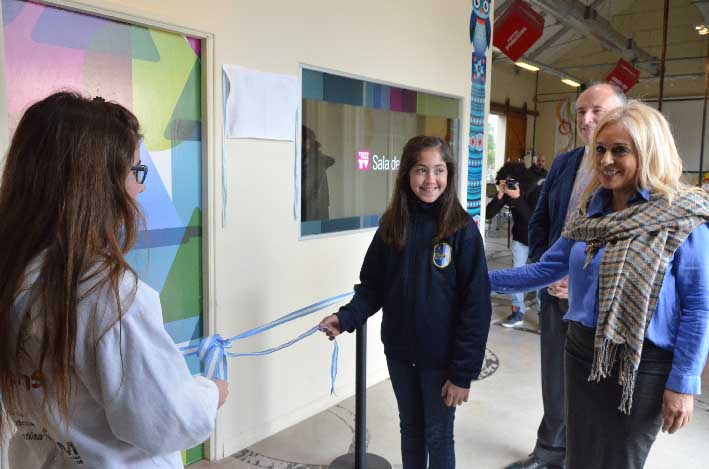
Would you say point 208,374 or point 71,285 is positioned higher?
point 71,285

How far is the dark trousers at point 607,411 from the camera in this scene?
5.11 feet

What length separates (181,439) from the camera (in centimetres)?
101

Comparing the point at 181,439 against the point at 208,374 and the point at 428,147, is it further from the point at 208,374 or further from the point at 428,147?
the point at 428,147

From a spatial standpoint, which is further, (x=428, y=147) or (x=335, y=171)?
(x=335, y=171)

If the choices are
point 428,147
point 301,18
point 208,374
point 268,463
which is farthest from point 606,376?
point 301,18

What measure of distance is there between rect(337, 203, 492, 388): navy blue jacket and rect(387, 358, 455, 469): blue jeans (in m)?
0.06

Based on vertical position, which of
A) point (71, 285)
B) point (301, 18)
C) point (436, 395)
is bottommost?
point (436, 395)

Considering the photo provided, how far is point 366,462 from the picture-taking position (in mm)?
2760

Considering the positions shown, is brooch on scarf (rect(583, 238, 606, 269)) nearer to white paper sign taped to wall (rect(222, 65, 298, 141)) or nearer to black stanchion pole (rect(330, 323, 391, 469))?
black stanchion pole (rect(330, 323, 391, 469))

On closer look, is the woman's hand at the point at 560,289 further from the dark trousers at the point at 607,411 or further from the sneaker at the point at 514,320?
the sneaker at the point at 514,320

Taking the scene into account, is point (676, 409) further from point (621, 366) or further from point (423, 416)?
point (423, 416)

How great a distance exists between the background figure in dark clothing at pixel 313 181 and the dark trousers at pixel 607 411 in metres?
1.76

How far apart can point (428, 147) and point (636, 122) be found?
72 cm

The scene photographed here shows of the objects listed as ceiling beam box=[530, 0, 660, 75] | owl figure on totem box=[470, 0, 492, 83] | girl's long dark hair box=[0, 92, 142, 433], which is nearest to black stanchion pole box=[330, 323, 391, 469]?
girl's long dark hair box=[0, 92, 142, 433]
